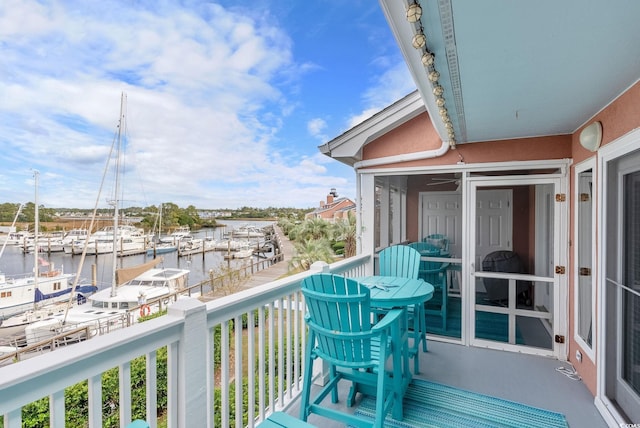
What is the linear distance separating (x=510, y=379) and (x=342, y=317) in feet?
6.75

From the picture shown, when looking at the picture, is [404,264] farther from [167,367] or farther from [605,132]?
[167,367]

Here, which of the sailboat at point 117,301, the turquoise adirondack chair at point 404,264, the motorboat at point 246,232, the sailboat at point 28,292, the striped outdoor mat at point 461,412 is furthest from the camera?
the motorboat at point 246,232

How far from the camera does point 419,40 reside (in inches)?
57.4

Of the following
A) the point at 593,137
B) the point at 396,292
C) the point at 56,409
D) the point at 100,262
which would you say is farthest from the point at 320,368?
the point at 100,262

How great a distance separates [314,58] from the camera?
23.7 metres

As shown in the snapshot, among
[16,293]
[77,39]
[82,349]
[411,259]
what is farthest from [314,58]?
[82,349]

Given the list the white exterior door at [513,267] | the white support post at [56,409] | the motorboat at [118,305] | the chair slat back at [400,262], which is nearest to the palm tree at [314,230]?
the motorboat at [118,305]

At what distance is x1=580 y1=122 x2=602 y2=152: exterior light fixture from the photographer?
2.44 m

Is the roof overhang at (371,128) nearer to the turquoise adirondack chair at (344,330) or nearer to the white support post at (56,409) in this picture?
the turquoise adirondack chair at (344,330)

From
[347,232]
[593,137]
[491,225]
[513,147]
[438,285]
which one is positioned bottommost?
[438,285]

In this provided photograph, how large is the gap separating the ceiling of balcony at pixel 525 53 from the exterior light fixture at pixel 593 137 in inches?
5.2

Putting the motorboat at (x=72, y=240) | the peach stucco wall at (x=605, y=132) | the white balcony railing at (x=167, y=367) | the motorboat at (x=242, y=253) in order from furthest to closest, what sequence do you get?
the motorboat at (x=242, y=253), the motorboat at (x=72, y=240), the peach stucco wall at (x=605, y=132), the white balcony railing at (x=167, y=367)

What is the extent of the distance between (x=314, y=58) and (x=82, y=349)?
25632 mm

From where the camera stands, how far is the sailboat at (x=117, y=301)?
957 centimetres
